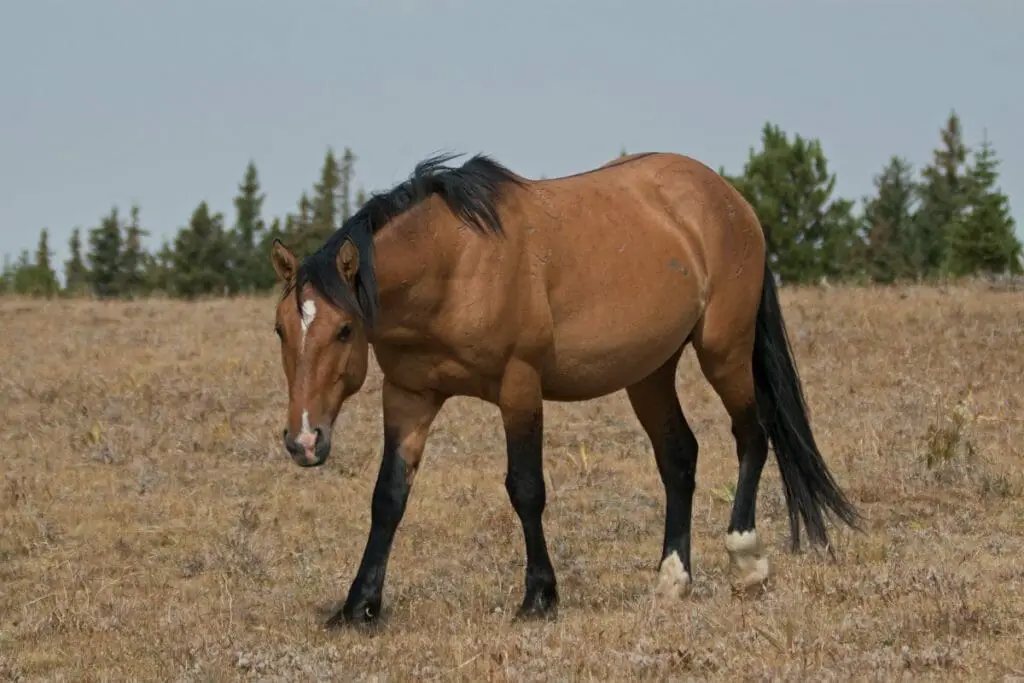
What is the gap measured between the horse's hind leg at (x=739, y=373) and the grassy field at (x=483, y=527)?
1.75ft

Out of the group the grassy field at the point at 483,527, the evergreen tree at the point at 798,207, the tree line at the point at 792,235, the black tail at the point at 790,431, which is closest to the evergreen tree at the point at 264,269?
the tree line at the point at 792,235

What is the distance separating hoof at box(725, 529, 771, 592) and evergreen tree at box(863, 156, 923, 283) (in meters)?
33.0

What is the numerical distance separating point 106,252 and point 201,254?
8.10 meters

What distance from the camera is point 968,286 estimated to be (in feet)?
59.1

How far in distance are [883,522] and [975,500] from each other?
2.83 ft

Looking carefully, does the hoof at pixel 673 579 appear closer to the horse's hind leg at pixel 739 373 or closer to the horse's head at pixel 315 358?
the horse's hind leg at pixel 739 373

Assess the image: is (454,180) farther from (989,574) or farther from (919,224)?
(919,224)

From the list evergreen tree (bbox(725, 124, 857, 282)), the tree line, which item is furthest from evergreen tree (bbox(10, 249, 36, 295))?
evergreen tree (bbox(725, 124, 857, 282))

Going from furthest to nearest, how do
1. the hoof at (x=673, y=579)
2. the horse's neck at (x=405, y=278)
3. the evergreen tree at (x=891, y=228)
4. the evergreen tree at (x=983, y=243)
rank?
the evergreen tree at (x=891, y=228) < the evergreen tree at (x=983, y=243) < the hoof at (x=673, y=579) < the horse's neck at (x=405, y=278)

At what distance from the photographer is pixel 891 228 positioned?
175 feet

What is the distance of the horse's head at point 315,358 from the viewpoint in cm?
548

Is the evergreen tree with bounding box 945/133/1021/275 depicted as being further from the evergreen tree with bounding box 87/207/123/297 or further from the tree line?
the evergreen tree with bounding box 87/207/123/297

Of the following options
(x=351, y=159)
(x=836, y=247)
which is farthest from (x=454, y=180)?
(x=351, y=159)

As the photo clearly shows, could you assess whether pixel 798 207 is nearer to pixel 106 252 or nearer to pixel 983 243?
pixel 983 243
